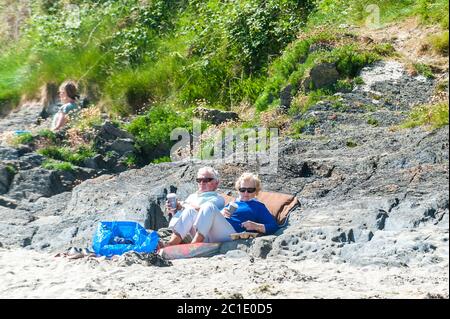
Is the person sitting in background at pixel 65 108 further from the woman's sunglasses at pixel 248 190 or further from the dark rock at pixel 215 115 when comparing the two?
the woman's sunglasses at pixel 248 190

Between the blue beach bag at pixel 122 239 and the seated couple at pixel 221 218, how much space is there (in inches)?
7.5

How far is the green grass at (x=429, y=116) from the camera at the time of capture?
10427 millimetres

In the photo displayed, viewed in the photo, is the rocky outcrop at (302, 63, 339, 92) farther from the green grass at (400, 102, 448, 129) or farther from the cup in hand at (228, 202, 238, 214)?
the cup in hand at (228, 202, 238, 214)

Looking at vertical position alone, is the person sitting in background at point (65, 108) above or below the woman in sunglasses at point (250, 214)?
above

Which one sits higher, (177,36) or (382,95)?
(177,36)

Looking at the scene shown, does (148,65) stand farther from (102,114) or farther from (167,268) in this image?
(167,268)

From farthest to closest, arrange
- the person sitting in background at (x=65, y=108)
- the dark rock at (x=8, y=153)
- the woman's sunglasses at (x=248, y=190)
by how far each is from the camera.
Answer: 1. the person sitting in background at (x=65, y=108)
2. the dark rock at (x=8, y=153)
3. the woman's sunglasses at (x=248, y=190)

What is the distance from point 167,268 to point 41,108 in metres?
9.52

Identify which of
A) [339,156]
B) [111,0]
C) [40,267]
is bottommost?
[40,267]

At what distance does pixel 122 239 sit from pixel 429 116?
3360 mm

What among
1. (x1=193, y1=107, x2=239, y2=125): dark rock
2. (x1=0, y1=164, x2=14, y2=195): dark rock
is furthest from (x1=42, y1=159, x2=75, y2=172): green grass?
(x1=193, y1=107, x2=239, y2=125): dark rock

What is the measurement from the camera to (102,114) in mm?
16906

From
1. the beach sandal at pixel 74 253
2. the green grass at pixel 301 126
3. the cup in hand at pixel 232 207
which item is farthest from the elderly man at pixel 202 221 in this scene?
the green grass at pixel 301 126

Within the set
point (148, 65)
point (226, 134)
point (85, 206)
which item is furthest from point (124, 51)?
point (85, 206)
